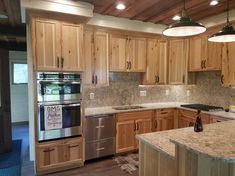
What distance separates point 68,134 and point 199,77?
10.6 ft

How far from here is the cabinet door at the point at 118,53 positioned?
12.8 feet

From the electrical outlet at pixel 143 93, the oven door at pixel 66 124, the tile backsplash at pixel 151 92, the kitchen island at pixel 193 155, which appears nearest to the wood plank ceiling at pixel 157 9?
the tile backsplash at pixel 151 92

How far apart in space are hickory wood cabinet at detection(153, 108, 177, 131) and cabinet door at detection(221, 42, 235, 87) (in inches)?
50.0

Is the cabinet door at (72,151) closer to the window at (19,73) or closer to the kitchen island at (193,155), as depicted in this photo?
the kitchen island at (193,155)

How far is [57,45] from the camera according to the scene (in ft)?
10.0

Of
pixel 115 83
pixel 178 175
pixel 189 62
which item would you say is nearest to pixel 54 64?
pixel 115 83

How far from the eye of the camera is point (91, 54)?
12.0 ft

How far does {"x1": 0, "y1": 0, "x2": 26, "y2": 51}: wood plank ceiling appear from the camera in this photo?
122 inches

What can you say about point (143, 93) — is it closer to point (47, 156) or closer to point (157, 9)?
point (157, 9)

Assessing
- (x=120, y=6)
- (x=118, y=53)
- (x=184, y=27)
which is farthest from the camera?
(x=118, y=53)

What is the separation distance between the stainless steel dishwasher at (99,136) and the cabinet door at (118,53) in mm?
1033

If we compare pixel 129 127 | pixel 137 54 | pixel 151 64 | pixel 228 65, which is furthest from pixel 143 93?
pixel 228 65

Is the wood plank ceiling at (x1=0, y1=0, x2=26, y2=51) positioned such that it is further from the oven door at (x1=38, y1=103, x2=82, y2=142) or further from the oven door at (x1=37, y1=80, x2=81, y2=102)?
the oven door at (x1=38, y1=103, x2=82, y2=142)

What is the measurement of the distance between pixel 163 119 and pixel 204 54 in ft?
5.41
